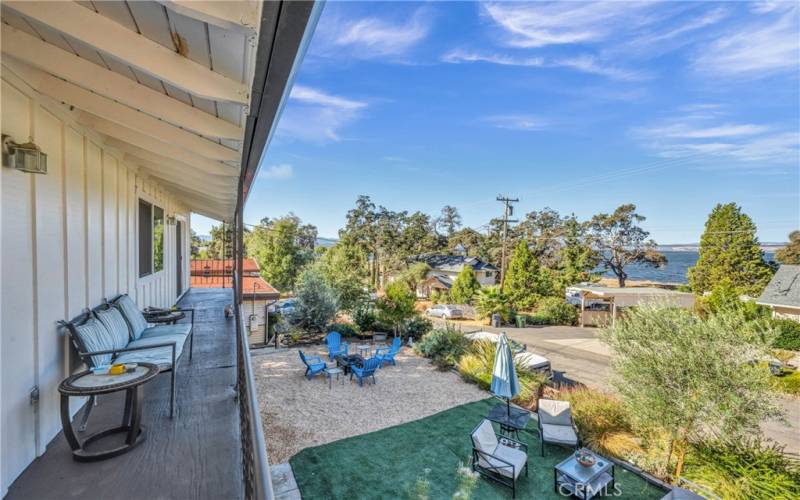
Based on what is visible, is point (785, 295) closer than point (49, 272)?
No

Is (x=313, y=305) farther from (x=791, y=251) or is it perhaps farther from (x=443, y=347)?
(x=791, y=251)

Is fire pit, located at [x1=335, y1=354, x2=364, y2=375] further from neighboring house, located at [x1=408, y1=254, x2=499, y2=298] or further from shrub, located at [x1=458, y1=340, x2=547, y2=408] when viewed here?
neighboring house, located at [x1=408, y1=254, x2=499, y2=298]

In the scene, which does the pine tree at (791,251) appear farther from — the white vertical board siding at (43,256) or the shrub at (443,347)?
the white vertical board siding at (43,256)

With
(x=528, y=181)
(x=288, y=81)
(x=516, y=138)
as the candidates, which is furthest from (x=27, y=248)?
(x=528, y=181)

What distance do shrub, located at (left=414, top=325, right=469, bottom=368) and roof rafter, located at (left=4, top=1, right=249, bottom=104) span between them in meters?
10.7

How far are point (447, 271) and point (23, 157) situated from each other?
34720 millimetres

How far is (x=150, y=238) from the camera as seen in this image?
5.58 meters

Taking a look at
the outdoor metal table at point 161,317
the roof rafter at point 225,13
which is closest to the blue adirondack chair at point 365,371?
the outdoor metal table at point 161,317

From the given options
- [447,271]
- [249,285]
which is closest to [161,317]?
[249,285]

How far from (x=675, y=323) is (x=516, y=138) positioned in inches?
1182

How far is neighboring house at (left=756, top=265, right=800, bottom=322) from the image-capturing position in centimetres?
1488

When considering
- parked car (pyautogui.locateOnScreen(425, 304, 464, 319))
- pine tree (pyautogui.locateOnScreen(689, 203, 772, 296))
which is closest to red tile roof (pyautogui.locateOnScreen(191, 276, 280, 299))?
parked car (pyautogui.locateOnScreen(425, 304, 464, 319))

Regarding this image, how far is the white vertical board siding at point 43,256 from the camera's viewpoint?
5.98 ft

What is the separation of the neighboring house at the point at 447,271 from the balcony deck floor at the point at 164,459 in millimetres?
27770
